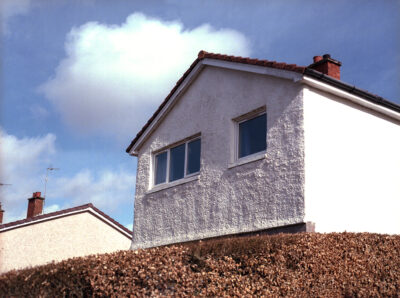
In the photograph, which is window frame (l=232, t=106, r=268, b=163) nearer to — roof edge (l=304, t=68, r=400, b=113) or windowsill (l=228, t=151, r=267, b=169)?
windowsill (l=228, t=151, r=267, b=169)

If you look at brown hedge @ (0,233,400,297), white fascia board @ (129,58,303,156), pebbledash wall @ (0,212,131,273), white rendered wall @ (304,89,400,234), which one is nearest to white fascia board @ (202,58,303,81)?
white fascia board @ (129,58,303,156)

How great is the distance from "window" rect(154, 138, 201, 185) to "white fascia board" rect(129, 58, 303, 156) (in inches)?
35.5

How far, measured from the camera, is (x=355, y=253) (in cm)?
881

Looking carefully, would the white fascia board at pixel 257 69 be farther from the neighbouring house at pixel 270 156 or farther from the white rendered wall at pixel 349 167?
the white rendered wall at pixel 349 167

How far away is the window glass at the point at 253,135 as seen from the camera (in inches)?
464

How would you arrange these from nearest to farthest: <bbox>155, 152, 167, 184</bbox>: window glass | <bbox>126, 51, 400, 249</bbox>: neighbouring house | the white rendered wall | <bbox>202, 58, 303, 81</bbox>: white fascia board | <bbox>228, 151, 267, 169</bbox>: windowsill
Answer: the white rendered wall < <bbox>126, 51, 400, 249</bbox>: neighbouring house < <bbox>202, 58, 303, 81</bbox>: white fascia board < <bbox>228, 151, 267, 169</bbox>: windowsill < <bbox>155, 152, 167, 184</bbox>: window glass

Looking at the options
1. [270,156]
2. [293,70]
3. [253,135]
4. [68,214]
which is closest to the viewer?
[293,70]

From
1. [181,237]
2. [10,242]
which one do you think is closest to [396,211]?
[181,237]

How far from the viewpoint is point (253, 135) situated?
39.7 ft

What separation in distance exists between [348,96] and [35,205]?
20.1 meters

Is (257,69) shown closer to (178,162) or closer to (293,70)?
(293,70)

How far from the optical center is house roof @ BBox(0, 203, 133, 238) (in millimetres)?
23422

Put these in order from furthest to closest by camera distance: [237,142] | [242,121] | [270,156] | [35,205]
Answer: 1. [35,205]
2. [242,121]
3. [237,142]
4. [270,156]

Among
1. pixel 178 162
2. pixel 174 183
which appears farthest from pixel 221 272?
pixel 178 162
